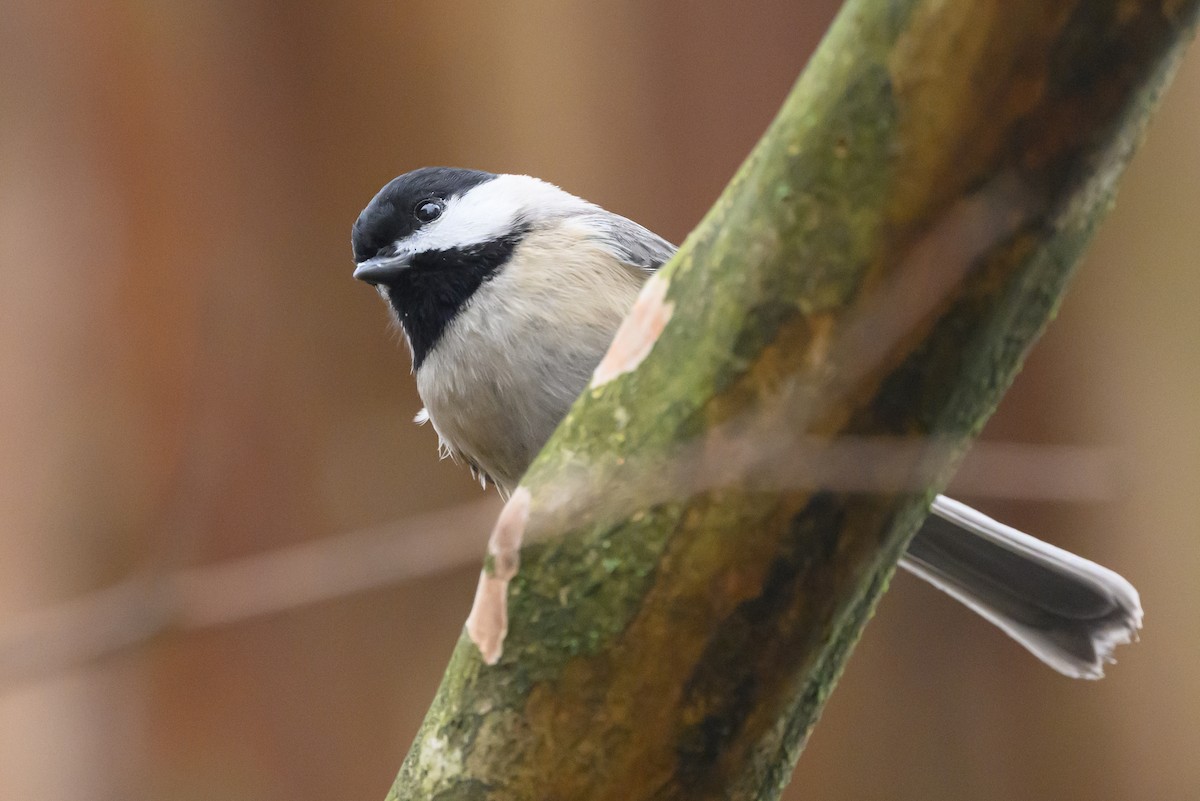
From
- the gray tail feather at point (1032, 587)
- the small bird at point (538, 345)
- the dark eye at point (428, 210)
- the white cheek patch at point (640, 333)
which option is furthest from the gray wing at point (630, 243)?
the white cheek patch at point (640, 333)

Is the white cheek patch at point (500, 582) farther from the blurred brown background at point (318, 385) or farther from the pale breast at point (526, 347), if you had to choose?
the blurred brown background at point (318, 385)

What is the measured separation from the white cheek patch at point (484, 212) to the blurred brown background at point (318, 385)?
71cm

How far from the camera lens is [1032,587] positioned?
5.11 ft

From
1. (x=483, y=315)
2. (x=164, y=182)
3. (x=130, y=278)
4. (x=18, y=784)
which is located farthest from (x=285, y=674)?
(x=483, y=315)

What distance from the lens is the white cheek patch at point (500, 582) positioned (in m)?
0.94

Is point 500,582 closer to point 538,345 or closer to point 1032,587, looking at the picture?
point 538,345

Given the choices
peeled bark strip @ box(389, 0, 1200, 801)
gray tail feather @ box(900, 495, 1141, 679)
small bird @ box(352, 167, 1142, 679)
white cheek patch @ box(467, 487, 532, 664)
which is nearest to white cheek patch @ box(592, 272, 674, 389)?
peeled bark strip @ box(389, 0, 1200, 801)

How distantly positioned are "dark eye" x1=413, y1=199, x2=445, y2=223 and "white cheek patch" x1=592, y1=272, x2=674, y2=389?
0.86 meters

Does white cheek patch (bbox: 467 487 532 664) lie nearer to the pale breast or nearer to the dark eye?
the pale breast

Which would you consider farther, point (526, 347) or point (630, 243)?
point (630, 243)

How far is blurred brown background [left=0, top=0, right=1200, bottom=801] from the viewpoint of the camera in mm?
2393

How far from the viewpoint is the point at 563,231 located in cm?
168

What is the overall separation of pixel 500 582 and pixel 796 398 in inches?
11.6

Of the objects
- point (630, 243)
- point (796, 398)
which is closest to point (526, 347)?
point (630, 243)
